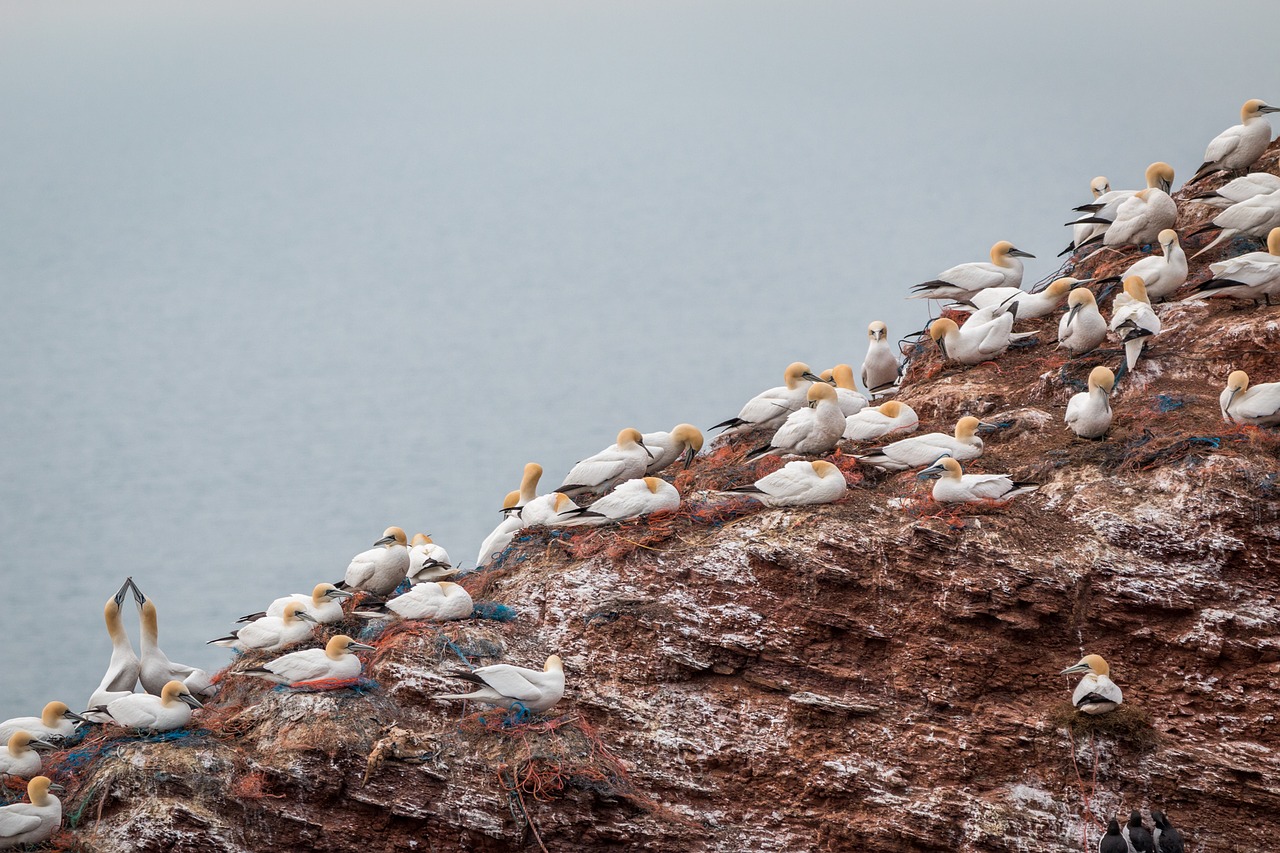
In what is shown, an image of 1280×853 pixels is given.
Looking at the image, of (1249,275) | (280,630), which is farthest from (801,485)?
(280,630)

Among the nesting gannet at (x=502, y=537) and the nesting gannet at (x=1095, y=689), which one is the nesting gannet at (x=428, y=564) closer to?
the nesting gannet at (x=502, y=537)

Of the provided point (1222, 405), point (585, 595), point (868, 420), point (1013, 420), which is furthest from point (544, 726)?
point (1222, 405)

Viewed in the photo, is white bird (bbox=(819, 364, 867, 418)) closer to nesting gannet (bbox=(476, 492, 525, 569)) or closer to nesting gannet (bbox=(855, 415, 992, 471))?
nesting gannet (bbox=(855, 415, 992, 471))

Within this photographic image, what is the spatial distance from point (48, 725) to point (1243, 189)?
14.5m

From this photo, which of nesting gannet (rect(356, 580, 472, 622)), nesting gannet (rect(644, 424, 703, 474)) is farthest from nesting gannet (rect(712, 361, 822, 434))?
nesting gannet (rect(356, 580, 472, 622))

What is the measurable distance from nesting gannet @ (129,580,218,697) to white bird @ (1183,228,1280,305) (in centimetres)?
1136

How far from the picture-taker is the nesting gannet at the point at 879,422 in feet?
46.1

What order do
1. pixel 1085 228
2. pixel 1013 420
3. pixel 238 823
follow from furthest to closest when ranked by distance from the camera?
1. pixel 1085 228
2. pixel 1013 420
3. pixel 238 823

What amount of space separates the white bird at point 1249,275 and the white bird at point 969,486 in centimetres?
342

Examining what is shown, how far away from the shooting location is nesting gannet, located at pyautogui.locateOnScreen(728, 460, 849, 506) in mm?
12617

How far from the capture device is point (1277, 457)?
39.1 feet

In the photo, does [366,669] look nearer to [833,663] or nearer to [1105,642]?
[833,663]

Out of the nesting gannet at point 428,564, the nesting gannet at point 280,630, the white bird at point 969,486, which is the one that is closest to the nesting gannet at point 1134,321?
the white bird at point 969,486

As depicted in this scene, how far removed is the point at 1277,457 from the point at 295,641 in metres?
9.72
